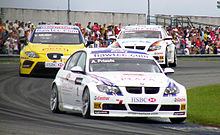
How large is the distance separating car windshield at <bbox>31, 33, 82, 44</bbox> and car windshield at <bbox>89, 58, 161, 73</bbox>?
9.16m

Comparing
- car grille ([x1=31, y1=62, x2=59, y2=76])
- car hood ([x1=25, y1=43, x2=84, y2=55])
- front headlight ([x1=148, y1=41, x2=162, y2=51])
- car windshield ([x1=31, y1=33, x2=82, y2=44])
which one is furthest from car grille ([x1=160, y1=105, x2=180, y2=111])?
front headlight ([x1=148, y1=41, x2=162, y2=51])

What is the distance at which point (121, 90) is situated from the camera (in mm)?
9992

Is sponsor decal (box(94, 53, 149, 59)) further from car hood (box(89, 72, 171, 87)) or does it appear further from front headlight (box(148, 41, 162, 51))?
front headlight (box(148, 41, 162, 51))

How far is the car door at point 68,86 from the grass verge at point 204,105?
216cm

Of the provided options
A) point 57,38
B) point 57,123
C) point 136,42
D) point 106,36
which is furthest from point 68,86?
point 106,36

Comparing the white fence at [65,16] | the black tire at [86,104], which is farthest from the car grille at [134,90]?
the white fence at [65,16]

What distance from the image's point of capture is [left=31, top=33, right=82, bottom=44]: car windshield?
20297mm

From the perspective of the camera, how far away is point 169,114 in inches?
399

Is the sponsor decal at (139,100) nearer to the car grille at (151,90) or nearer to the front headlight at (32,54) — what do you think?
the car grille at (151,90)

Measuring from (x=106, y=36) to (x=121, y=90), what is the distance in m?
24.6

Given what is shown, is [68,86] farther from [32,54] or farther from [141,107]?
[32,54]

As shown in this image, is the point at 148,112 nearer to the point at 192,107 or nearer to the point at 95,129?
the point at 95,129

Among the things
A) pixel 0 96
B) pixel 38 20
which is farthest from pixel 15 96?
pixel 38 20

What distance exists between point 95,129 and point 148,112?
1.45 m
